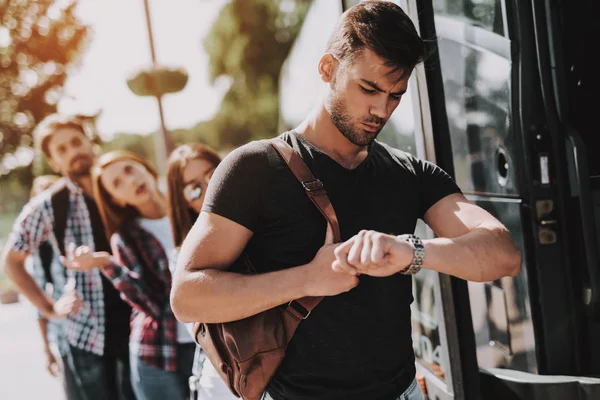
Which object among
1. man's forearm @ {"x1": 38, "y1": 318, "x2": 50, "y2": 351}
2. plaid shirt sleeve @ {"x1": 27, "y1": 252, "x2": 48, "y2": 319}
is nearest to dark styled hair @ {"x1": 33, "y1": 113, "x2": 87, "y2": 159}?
plaid shirt sleeve @ {"x1": 27, "y1": 252, "x2": 48, "y2": 319}

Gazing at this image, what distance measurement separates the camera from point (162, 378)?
297 cm

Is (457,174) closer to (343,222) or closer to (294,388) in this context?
(343,222)

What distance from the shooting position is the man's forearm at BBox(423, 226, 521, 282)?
1348 millimetres

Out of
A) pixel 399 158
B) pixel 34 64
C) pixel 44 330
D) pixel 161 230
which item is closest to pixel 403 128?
pixel 399 158

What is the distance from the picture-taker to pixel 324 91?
1.57 meters

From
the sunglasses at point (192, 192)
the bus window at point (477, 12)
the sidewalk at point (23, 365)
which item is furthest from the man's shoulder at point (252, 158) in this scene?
the sidewalk at point (23, 365)

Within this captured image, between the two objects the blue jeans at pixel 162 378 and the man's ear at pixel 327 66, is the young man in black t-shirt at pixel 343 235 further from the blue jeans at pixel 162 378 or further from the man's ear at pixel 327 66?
the blue jeans at pixel 162 378

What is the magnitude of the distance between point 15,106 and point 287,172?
11077 millimetres

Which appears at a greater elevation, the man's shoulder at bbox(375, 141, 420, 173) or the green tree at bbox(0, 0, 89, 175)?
the green tree at bbox(0, 0, 89, 175)

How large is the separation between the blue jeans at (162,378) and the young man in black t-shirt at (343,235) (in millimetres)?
1615

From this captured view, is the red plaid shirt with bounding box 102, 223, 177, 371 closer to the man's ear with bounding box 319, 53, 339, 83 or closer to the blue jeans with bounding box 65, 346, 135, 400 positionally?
the blue jeans with bounding box 65, 346, 135, 400

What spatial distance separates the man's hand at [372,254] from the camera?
1192mm

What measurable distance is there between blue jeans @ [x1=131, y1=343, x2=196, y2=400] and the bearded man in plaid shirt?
0.39 metres

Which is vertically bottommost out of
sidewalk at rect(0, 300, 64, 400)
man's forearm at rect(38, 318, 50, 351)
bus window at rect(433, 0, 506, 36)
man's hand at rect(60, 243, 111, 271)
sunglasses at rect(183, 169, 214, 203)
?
sidewalk at rect(0, 300, 64, 400)
